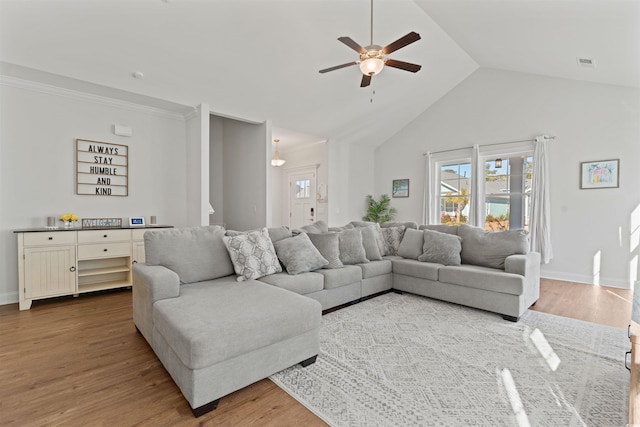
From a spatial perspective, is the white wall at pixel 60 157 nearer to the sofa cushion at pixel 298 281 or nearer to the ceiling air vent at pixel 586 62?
the sofa cushion at pixel 298 281

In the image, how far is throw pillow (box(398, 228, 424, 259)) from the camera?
167 inches

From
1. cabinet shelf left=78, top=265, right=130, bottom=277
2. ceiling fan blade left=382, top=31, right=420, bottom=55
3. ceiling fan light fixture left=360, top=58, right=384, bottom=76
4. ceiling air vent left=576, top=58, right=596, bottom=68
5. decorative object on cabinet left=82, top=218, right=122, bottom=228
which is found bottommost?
cabinet shelf left=78, top=265, right=130, bottom=277

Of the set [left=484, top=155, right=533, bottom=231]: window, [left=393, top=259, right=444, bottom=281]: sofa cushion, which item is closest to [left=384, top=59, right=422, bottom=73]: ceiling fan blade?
[left=393, top=259, right=444, bottom=281]: sofa cushion

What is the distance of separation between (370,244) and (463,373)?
216 cm

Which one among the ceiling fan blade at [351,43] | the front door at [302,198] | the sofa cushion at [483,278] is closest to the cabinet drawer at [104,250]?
the ceiling fan blade at [351,43]

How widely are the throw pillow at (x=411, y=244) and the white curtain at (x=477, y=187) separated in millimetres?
2539

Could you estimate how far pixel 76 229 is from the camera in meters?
3.77

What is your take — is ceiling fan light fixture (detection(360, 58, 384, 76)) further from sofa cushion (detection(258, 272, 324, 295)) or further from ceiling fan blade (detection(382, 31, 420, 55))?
sofa cushion (detection(258, 272, 324, 295))

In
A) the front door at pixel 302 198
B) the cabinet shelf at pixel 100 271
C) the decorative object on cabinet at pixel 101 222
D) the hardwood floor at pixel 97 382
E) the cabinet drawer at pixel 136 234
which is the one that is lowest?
the hardwood floor at pixel 97 382

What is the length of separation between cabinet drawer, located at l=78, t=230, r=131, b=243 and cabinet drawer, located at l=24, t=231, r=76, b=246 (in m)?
0.10

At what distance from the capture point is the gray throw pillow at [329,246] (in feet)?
11.6

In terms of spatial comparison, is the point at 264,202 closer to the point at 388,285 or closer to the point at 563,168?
the point at 388,285

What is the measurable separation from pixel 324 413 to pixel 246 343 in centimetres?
59

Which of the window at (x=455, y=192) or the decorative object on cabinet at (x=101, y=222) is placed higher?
the window at (x=455, y=192)
